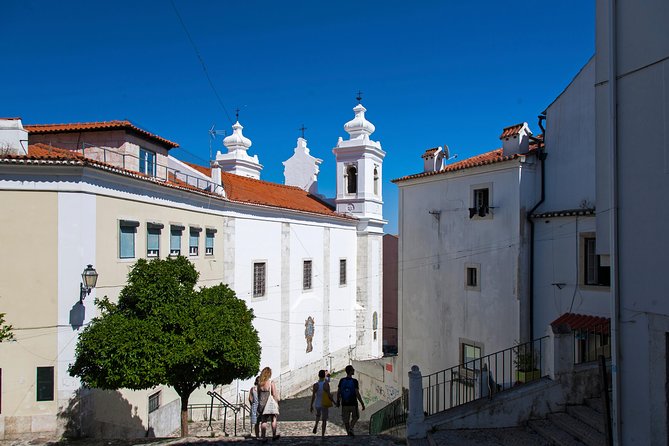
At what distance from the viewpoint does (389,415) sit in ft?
51.0

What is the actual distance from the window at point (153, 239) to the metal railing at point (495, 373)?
8114mm

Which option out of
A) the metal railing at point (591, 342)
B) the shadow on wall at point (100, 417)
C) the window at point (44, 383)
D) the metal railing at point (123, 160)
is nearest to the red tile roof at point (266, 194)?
the metal railing at point (123, 160)

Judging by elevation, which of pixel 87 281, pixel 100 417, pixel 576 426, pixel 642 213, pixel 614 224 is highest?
pixel 642 213

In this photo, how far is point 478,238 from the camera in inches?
571

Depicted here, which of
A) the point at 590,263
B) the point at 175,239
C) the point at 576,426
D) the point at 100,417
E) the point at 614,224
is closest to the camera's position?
the point at 614,224

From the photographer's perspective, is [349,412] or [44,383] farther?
[44,383]

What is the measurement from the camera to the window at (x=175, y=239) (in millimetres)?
15625

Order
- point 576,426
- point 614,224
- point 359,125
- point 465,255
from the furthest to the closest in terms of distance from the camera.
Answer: point 359,125, point 465,255, point 576,426, point 614,224

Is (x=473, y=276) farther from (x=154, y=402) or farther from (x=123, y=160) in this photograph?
(x=123, y=160)

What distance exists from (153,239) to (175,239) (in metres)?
1.23

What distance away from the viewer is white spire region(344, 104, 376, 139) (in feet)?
98.7

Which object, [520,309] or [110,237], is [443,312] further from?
[110,237]

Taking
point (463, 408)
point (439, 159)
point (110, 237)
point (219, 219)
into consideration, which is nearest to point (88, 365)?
point (110, 237)

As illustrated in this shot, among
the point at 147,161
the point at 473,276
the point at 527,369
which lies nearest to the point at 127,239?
the point at 147,161
